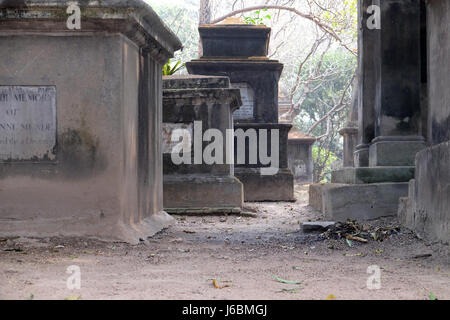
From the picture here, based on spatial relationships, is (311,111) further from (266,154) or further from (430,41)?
(430,41)

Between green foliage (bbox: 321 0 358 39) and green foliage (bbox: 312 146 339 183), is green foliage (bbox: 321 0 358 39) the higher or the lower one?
the higher one

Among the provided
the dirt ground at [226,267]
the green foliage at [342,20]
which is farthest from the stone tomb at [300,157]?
the dirt ground at [226,267]

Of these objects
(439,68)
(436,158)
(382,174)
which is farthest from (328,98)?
(436,158)

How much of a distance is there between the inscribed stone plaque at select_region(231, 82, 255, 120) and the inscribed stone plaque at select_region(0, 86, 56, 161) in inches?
344

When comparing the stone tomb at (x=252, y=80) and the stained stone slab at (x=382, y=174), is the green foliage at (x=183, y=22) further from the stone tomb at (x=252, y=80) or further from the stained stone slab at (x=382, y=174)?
the stained stone slab at (x=382, y=174)

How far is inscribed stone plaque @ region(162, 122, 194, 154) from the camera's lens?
28.3 feet

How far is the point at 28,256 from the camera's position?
12.8 ft

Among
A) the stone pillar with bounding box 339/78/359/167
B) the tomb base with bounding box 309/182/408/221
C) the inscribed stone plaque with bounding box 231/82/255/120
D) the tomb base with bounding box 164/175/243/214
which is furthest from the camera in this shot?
the stone pillar with bounding box 339/78/359/167

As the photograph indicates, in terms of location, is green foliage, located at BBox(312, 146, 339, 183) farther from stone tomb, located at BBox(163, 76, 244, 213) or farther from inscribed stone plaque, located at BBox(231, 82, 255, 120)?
stone tomb, located at BBox(163, 76, 244, 213)

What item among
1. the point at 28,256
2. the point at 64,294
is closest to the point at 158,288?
the point at 64,294

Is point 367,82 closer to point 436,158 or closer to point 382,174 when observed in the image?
point 382,174

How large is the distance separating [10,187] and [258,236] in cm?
255

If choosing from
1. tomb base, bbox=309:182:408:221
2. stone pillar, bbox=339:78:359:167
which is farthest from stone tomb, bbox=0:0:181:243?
stone pillar, bbox=339:78:359:167
